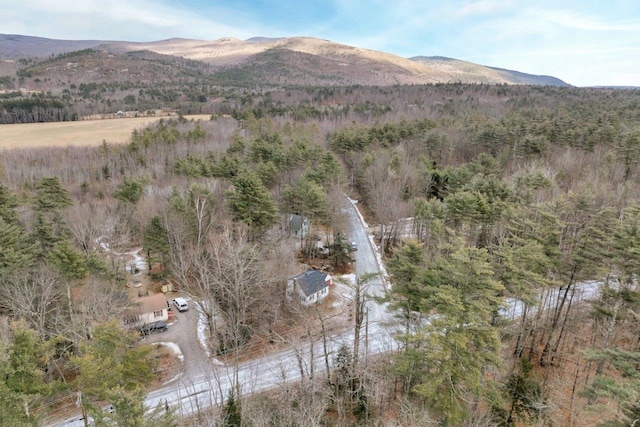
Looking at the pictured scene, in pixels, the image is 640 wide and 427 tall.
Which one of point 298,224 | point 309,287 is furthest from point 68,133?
point 309,287

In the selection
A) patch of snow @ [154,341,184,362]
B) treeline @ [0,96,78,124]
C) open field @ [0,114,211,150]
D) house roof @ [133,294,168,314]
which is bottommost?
patch of snow @ [154,341,184,362]

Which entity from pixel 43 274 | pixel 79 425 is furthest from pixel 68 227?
pixel 79 425

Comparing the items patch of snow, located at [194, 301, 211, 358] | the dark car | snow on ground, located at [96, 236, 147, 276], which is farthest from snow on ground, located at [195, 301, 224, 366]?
snow on ground, located at [96, 236, 147, 276]

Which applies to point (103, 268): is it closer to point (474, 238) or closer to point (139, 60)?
point (474, 238)

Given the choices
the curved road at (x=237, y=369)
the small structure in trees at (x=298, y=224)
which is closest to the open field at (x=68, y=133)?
the small structure in trees at (x=298, y=224)

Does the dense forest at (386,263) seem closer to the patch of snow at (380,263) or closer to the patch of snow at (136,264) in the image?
the patch of snow at (380,263)

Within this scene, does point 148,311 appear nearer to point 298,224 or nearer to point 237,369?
point 237,369

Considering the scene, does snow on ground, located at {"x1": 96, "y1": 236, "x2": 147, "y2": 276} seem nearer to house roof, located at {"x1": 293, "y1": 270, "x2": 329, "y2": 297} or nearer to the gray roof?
the gray roof
